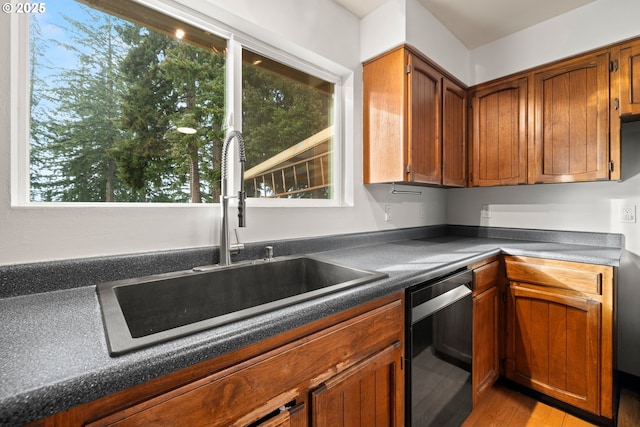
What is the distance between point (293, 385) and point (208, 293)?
1.80 feet

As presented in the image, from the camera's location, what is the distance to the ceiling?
1858 mm

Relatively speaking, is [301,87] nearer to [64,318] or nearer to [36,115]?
[36,115]

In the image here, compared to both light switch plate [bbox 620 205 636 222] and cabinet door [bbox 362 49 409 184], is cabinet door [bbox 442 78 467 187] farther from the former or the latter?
light switch plate [bbox 620 205 636 222]

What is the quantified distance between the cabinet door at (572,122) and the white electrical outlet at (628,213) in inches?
13.2

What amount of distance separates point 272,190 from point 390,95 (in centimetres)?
94

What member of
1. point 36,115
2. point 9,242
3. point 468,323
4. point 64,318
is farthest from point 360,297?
point 36,115

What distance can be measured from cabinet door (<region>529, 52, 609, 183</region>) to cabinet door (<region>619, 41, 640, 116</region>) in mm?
67

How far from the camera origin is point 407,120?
179 centimetres

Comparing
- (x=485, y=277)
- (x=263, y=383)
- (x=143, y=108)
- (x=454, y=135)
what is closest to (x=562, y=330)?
(x=485, y=277)

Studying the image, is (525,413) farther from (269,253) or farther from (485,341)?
(269,253)

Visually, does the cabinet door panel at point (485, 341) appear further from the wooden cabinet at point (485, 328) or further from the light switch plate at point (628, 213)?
the light switch plate at point (628, 213)

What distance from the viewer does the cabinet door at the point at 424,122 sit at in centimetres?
181

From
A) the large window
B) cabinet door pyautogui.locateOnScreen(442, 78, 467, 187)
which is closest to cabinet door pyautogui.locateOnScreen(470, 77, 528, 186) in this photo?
→ cabinet door pyautogui.locateOnScreen(442, 78, 467, 187)

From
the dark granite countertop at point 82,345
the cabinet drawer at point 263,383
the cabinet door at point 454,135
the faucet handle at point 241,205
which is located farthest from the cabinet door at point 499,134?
the faucet handle at point 241,205
